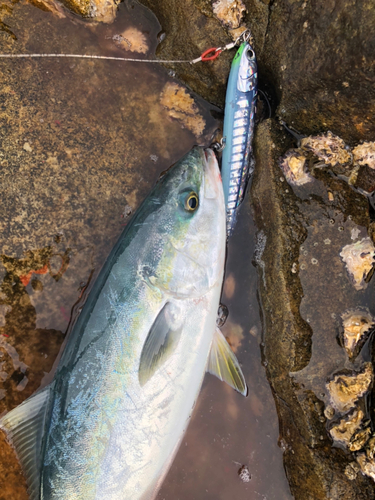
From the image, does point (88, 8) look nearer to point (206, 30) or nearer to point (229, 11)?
point (206, 30)

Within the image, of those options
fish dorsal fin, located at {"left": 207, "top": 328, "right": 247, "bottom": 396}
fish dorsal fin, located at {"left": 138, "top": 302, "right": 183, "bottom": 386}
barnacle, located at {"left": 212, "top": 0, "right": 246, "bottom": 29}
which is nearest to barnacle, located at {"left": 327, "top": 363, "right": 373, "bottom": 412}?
fish dorsal fin, located at {"left": 207, "top": 328, "right": 247, "bottom": 396}

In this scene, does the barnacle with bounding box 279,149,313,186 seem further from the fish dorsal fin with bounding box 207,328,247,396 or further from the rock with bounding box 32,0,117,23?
the rock with bounding box 32,0,117,23

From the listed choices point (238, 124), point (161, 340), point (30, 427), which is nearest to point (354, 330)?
point (161, 340)

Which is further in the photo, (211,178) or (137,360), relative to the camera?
(211,178)

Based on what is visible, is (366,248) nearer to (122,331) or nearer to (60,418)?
(122,331)

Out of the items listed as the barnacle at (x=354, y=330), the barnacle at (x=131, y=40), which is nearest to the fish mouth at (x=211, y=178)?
the barnacle at (x=131, y=40)

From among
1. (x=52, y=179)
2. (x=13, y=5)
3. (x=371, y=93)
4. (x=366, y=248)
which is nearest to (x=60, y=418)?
(x=52, y=179)

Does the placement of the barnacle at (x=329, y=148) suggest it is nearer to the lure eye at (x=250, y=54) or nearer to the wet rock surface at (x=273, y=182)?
the wet rock surface at (x=273, y=182)
